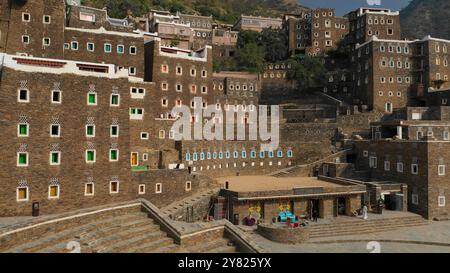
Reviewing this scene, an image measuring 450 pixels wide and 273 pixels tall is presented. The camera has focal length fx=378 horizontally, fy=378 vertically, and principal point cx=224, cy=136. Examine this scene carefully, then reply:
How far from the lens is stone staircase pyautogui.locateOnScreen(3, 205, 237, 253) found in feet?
58.2

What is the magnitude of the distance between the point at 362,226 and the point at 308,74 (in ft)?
141

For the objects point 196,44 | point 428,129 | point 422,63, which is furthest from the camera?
point 196,44

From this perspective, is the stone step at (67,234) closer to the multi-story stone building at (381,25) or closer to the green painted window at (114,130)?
the green painted window at (114,130)

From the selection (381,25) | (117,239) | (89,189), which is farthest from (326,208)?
(381,25)

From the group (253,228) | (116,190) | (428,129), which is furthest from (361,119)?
(116,190)

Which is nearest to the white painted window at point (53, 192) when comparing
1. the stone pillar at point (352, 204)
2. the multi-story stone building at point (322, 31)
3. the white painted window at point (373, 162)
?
the stone pillar at point (352, 204)

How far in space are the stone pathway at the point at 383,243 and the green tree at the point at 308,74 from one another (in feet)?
138

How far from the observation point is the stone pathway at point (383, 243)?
2394 cm

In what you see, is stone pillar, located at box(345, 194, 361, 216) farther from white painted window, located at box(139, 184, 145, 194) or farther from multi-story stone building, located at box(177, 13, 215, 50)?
multi-story stone building, located at box(177, 13, 215, 50)

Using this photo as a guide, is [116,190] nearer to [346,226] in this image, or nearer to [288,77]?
[346,226]

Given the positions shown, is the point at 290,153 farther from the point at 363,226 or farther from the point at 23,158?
the point at 23,158

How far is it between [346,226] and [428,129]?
70.4ft

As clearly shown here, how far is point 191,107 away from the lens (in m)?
45.7

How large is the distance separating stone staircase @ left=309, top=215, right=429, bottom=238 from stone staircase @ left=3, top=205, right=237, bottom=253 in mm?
8641
